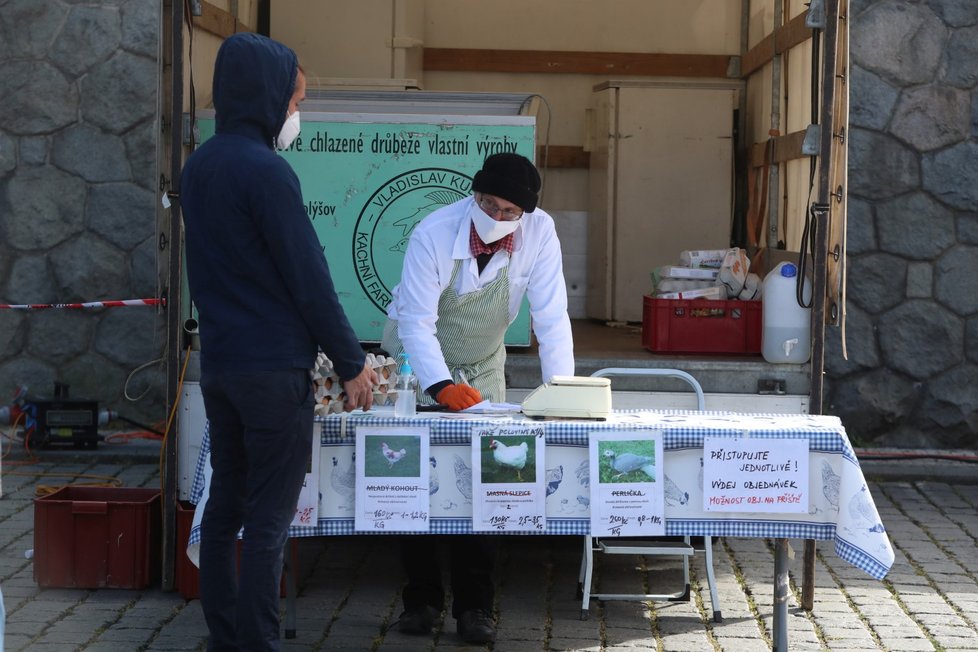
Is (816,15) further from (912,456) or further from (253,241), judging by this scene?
(912,456)

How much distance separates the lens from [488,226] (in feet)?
15.4

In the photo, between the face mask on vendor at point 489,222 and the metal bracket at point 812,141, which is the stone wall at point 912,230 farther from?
the face mask on vendor at point 489,222

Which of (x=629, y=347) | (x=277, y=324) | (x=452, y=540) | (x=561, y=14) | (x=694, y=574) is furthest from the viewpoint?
(x=561, y=14)

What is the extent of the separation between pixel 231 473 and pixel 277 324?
53cm

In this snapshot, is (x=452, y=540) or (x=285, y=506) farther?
(x=452, y=540)

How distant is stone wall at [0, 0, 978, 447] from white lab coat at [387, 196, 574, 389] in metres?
3.21

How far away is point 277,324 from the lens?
374 centimetres

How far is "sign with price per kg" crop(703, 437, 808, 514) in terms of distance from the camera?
4.08 meters

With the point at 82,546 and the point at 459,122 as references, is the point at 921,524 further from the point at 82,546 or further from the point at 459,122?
the point at 82,546

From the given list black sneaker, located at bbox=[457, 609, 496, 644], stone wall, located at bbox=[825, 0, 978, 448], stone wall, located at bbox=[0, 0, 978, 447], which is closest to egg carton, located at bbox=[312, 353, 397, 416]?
black sneaker, located at bbox=[457, 609, 496, 644]

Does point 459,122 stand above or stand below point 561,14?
below

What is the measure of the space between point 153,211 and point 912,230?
4.57m

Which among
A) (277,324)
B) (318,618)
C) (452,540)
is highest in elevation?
(277,324)

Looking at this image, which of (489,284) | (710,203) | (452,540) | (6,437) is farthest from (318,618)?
(710,203)
